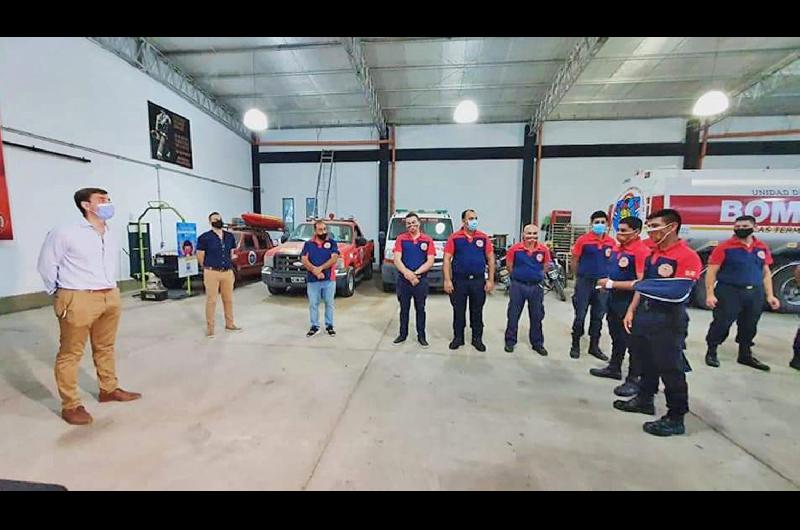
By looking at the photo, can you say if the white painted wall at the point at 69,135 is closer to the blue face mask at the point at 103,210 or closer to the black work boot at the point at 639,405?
the blue face mask at the point at 103,210

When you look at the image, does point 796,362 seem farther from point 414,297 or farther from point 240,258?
point 240,258

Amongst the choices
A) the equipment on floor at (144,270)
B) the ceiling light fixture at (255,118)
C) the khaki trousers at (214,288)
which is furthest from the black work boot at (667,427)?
the ceiling light fixture at (255,118)

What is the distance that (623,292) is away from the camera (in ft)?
10.8

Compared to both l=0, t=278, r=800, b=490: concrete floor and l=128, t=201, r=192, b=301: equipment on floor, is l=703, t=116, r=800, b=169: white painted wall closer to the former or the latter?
l=0, t=278, r=800, b=490: concrete floor

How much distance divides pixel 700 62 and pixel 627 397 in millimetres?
9637

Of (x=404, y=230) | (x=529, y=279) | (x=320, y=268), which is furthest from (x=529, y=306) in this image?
(x=404, y=230)

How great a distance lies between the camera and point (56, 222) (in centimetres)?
654

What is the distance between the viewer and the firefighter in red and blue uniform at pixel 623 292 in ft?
10.1

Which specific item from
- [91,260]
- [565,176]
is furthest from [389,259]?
[565,176]

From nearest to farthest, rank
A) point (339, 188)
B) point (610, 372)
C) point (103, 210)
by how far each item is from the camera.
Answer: point (103, 210) < point (610, 372) < point (339, 188)

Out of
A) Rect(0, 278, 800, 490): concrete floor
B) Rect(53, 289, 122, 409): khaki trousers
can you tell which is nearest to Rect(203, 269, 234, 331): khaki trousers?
Rect(0, 278, 800, 490): concrete floor

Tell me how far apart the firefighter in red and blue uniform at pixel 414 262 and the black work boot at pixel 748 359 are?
3.58 metres

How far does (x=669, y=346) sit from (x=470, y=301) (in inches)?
85.8

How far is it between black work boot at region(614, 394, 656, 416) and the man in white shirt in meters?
4.09
